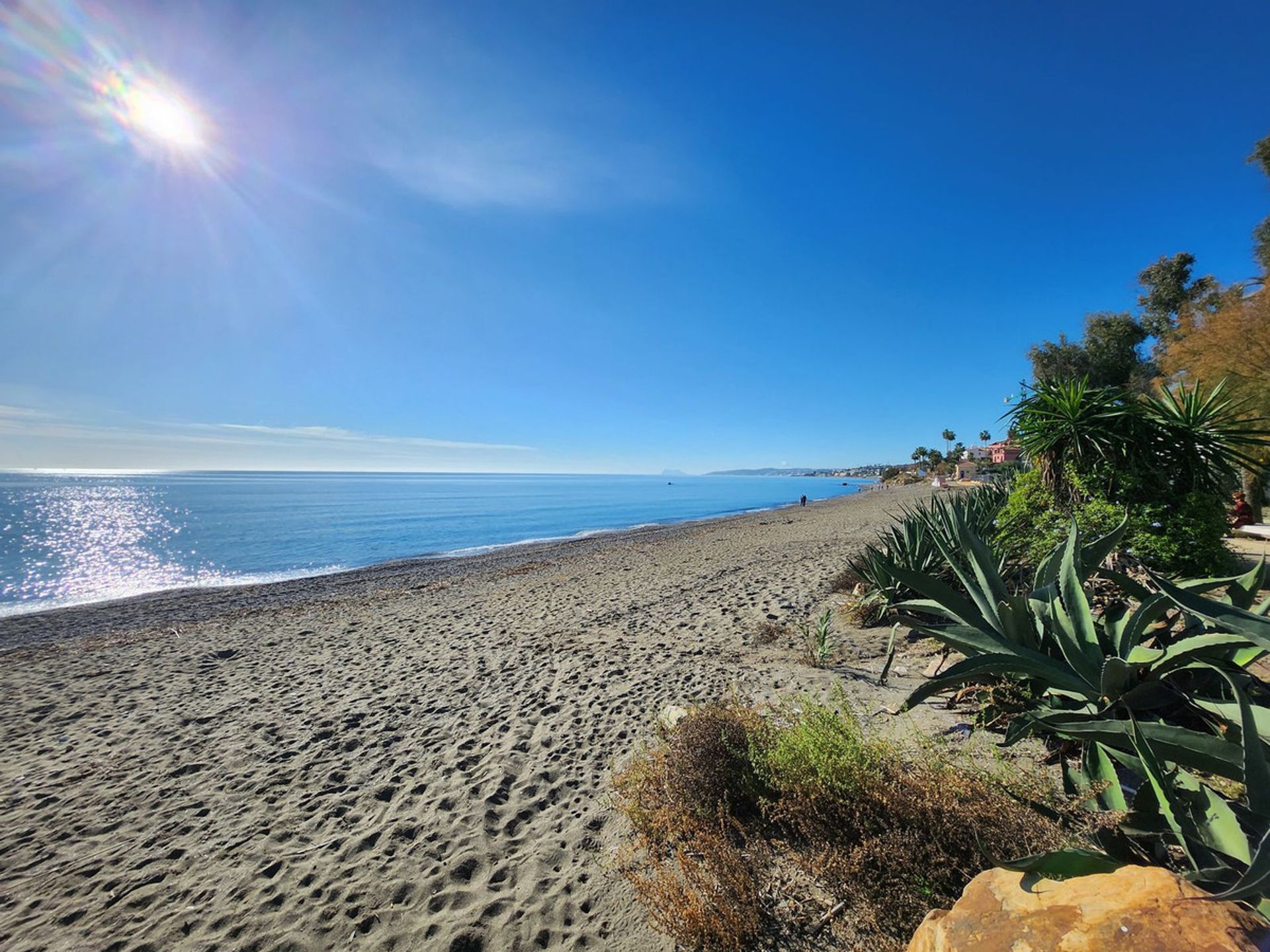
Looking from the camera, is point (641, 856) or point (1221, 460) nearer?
point (641, 856)

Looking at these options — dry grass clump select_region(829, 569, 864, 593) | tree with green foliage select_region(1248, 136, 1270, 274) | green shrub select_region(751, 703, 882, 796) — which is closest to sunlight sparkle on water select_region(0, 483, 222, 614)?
dry grass clump select_region(829, 569, 864, 593)

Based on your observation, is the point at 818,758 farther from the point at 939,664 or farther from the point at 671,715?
the point at 939,664

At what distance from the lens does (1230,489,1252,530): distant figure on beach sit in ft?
36.7

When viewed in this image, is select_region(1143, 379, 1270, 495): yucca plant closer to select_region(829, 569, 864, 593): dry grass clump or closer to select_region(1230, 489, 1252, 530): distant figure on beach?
select_region(829, 569, 864, 593): dry grass clump

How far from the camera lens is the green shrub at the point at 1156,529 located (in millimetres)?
5234

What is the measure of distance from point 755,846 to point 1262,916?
199 centimetres

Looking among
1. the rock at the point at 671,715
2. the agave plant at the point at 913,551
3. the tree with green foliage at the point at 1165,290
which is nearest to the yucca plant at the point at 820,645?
the agave plant at the point at 913,551

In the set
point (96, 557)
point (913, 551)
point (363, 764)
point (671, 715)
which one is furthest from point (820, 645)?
point (96, 557)

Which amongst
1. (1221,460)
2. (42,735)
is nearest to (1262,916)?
(1221,460)

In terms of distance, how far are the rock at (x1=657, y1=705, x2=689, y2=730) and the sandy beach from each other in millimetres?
368

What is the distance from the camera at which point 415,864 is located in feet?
10.2

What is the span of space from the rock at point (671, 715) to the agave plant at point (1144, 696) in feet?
7.16

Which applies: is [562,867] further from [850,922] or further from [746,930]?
[850,922]

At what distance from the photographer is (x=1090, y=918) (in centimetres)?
138
